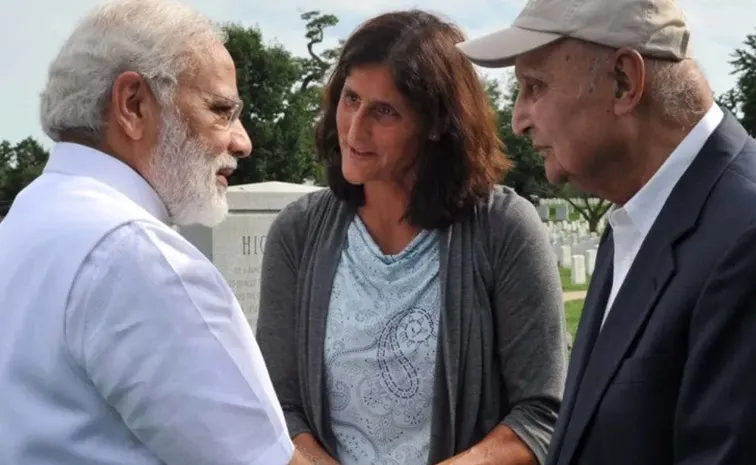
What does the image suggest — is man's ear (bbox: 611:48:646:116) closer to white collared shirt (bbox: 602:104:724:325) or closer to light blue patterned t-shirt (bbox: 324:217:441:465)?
white collared shirt (bbox: 602:104:724:325)

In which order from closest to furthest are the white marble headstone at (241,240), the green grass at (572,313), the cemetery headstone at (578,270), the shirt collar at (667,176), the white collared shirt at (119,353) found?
the white collared shirt at (119,353) < the shirt collar at (667,176) < the white marble headstone at (241,240) < the green grass at (572,313) < the cemetery headstone at (578,270)

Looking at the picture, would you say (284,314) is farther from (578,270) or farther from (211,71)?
(578,270)

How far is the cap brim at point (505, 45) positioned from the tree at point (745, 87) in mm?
57986

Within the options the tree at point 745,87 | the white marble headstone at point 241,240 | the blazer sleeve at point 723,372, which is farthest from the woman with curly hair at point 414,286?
the tree at point 745,87

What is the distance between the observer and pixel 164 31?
85.8 inches

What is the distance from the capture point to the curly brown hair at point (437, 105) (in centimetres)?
293

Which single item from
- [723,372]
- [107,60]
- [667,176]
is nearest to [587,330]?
[667,176]

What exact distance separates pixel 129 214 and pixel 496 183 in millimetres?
1395

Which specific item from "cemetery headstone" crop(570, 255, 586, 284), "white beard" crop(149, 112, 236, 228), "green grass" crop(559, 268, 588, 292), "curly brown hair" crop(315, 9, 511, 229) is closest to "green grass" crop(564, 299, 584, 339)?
"green grass" crop(559, 268, 588, 292)

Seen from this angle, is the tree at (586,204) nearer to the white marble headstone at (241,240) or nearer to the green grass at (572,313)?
the green grass at (572,313)

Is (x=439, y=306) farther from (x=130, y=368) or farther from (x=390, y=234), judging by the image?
(x=130, y=368)

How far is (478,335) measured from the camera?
2.82 meters

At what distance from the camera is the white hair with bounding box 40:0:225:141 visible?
6.99 ft

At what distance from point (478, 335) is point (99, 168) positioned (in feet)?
3.94
